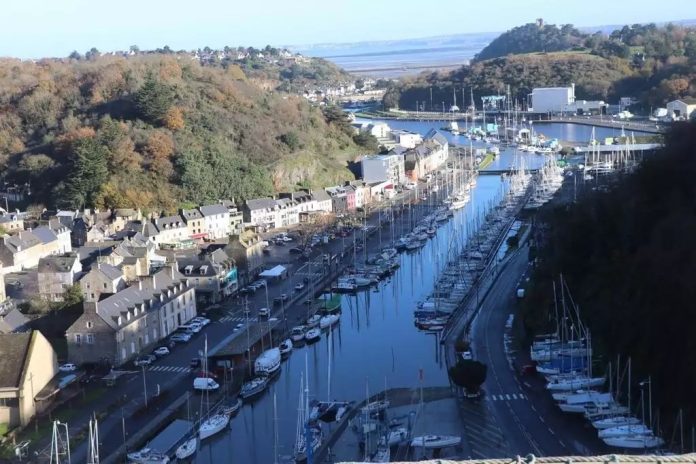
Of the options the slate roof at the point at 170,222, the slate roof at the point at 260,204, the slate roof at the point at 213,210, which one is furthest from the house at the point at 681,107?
the slate roof at the point at 170,222

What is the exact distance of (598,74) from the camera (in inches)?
1436

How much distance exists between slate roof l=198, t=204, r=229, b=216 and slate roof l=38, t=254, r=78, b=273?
4273mm

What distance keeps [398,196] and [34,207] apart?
7433mm

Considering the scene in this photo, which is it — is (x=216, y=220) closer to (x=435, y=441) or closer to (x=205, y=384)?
(x=205, y=384)

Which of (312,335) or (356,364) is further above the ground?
(312,335)

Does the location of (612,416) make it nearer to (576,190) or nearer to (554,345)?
(554,345)

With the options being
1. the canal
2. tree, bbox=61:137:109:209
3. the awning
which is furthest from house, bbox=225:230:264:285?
tree, bbox=61:137:109:209

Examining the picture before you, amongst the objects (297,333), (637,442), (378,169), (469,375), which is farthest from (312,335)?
(378,169)

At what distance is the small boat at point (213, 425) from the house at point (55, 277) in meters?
4.00

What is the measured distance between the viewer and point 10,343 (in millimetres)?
8203

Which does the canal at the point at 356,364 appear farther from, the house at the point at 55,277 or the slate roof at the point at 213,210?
the slate roof at the point at 213,210

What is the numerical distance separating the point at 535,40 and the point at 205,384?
172 feet

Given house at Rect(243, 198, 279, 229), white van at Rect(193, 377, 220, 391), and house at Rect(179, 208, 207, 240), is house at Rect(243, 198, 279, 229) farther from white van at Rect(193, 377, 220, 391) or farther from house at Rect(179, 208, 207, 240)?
white van at Rect(193, 377, 220, 391)

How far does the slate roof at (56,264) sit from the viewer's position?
1123 cm
